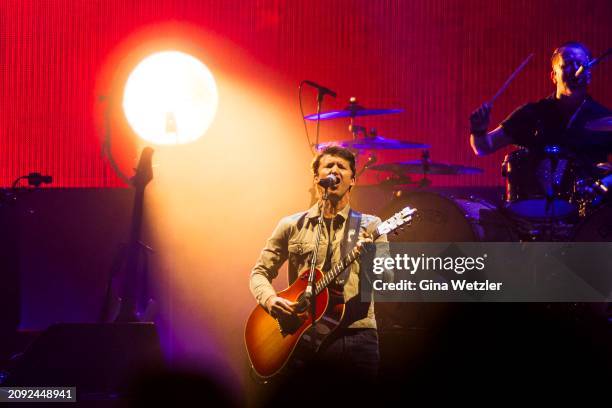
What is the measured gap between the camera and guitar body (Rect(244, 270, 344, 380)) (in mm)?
3102

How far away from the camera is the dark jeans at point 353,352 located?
301cm

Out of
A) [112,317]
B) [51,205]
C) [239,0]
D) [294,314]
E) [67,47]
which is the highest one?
[239,0]

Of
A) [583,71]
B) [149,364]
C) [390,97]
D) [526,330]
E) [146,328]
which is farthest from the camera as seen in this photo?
[390,97]

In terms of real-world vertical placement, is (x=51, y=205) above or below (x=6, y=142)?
below

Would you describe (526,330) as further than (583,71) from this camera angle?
No

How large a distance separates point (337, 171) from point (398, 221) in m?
0.46

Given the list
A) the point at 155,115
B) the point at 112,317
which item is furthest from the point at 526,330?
the point at 155,115

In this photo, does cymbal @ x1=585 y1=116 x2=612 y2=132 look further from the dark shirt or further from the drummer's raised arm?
the drummer's raised arm

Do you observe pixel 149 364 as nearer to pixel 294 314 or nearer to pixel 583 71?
pixel 294 314

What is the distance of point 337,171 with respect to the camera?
335 centimetres

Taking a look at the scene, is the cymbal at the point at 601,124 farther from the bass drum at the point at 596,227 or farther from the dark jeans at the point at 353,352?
the dark jeans at the point at 353,352

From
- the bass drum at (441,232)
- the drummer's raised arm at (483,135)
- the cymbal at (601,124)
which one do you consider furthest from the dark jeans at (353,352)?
the cymbal at (601,124)

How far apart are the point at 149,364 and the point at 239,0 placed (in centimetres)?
417

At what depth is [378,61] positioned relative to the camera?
6000mm
